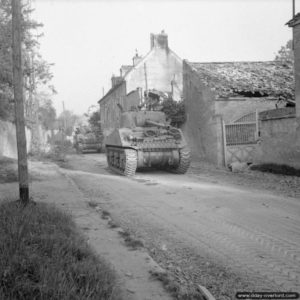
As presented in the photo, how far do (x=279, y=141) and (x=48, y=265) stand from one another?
12030mm

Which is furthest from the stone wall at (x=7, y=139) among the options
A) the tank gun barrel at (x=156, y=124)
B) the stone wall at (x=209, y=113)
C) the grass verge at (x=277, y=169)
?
the grass verge at (x=277, y=169)

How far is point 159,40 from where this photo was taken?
35.9 metres

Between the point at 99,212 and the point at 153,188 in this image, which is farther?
the point at 153,188

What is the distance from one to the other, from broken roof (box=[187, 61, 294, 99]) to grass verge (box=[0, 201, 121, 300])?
15239 millimetres

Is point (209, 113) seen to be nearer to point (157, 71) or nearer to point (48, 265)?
point (48, 265)

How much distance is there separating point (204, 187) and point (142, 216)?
162 inches

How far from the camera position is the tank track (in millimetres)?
14242

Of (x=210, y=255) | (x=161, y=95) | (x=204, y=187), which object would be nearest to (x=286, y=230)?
(x=210, y=255)

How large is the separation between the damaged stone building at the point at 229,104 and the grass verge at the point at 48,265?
12.3 metres

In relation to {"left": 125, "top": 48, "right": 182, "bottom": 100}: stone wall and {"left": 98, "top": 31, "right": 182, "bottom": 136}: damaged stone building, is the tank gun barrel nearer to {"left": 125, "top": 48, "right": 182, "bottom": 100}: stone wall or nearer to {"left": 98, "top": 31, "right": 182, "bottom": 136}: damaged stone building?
{"left": 98, "top": 31, "right": 182, "bottom": 136}: damaged stone building

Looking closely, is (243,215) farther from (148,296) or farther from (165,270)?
(148,296)

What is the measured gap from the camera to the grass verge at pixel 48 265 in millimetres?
3242

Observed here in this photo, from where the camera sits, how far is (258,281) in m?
4.15

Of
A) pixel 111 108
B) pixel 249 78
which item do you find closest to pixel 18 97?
pixel 249 78
